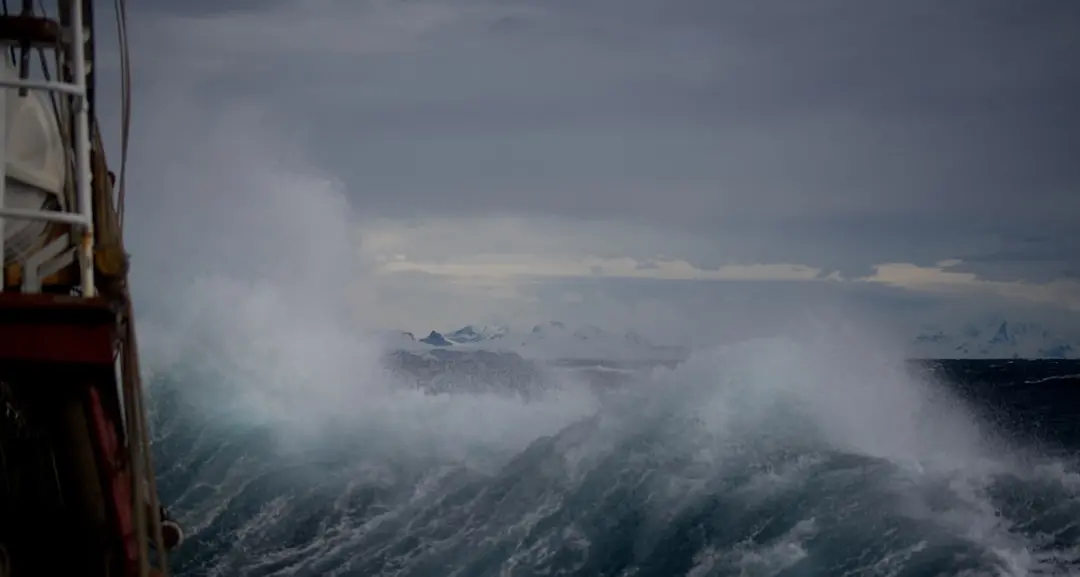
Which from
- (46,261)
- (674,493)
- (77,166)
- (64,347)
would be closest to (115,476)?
(64,347)

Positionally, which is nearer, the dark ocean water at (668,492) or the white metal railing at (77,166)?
the white metal railing at (77,166)

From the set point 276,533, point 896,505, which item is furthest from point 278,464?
point 896,505

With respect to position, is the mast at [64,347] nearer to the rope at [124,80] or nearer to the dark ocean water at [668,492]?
the rope at [124,80]

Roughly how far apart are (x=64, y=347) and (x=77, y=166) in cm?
94

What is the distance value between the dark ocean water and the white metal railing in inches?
362

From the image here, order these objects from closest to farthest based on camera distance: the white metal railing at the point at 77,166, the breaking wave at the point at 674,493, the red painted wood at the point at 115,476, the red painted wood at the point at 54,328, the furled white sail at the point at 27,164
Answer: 1. the red painted wood at the point at 54,328
2. the white metal railing at the point at 77,166
3. the red painted wood at the point at 115,476
4. the furled white sail at the point at 27,164
5. the breaking wave at the point at 674,493

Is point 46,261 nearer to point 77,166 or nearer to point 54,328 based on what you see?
point 77,166

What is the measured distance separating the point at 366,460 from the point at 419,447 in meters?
1.21

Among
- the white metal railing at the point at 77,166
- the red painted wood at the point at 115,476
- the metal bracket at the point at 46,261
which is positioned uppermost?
the white metal railing at the point at 77,166

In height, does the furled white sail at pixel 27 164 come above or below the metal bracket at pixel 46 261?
above

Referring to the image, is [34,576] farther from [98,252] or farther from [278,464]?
[278,464]

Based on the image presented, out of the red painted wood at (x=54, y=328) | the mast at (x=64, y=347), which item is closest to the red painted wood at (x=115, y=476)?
the mast at (x=64, y=347)

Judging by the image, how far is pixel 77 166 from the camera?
5.36 metres

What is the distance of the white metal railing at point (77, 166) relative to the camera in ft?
16.6
